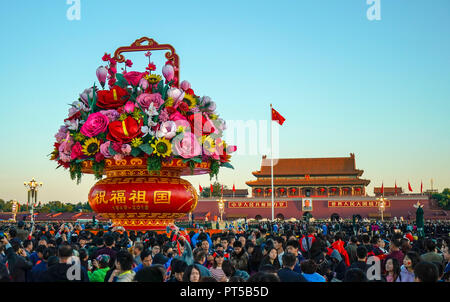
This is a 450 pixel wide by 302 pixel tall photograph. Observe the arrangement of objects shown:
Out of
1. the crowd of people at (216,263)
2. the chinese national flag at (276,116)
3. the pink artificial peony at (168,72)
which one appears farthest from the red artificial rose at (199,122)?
the chinese national flag at (276,116)

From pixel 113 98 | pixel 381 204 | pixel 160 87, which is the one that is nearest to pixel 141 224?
pixel 113 98

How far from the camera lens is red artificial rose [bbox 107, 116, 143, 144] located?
11.3 meters

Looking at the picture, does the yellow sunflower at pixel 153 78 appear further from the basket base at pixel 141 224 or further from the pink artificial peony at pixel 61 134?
the basket base at pixel 141 224

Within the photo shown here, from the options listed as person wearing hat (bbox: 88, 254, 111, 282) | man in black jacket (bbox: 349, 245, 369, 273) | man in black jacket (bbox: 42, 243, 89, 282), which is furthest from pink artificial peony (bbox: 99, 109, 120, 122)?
man in black jacket (bbox: 349, 245, 369, 273)

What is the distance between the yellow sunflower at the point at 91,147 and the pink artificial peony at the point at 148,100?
1.54 m

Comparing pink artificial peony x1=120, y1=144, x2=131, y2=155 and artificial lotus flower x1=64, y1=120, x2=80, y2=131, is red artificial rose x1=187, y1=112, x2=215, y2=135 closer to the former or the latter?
pink artificial peony x1=120, y1=144, x2=131, y2=155

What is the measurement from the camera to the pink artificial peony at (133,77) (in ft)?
41.0

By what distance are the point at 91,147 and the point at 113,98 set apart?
59.0 inches

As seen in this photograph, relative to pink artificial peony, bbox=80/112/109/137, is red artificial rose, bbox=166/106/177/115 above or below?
above

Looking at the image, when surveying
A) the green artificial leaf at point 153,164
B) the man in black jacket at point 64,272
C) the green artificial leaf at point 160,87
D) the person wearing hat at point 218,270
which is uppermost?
the green artificial leaf at point 160,87

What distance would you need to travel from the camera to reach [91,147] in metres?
11.6

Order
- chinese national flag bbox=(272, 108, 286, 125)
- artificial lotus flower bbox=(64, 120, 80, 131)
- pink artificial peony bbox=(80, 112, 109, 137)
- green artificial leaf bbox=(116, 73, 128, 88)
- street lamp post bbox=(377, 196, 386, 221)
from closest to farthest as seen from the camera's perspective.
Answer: pink artificial peony bbox=(80, 112, 109, 137) < artificial lotus flower bbox=(64, 120, 80, 131) < green artificial leaf bbox=(116, 73, 128, 88) < chinese national flag bbox=(272, 108, 286, 125) < street lamp post bbox=(377, 196, 386, 221)
